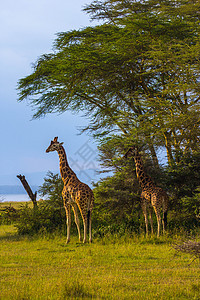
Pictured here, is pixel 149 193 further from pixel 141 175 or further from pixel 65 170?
pixel 65 170

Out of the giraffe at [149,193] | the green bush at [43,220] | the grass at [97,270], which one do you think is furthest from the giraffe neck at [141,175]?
the green bush at [43,220]

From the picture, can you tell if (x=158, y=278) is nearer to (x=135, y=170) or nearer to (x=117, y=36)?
(x=135, y=170)

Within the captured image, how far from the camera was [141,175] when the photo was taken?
13.2 metres

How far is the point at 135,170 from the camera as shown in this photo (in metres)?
14.0

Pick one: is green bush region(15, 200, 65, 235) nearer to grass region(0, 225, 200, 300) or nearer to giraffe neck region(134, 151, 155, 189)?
grass region(0, 225, 200, 300)

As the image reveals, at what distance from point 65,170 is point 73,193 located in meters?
0.99

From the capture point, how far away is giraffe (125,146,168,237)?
12.3 meters

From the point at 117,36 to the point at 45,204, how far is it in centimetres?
804

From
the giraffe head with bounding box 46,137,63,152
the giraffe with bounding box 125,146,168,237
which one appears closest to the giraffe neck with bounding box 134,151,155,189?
the giraffe with bounding box 125,146,168,237

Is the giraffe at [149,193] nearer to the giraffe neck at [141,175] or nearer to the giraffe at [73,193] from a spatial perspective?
the giraffe neck at [141,175]

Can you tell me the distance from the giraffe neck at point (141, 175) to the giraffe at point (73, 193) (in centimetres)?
194

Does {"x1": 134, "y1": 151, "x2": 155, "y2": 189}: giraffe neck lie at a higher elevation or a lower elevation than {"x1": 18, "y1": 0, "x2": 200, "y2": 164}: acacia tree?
lower

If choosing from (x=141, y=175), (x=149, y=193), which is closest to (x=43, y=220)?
(x=141, y=175)

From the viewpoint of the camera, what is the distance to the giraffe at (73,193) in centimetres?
1189
